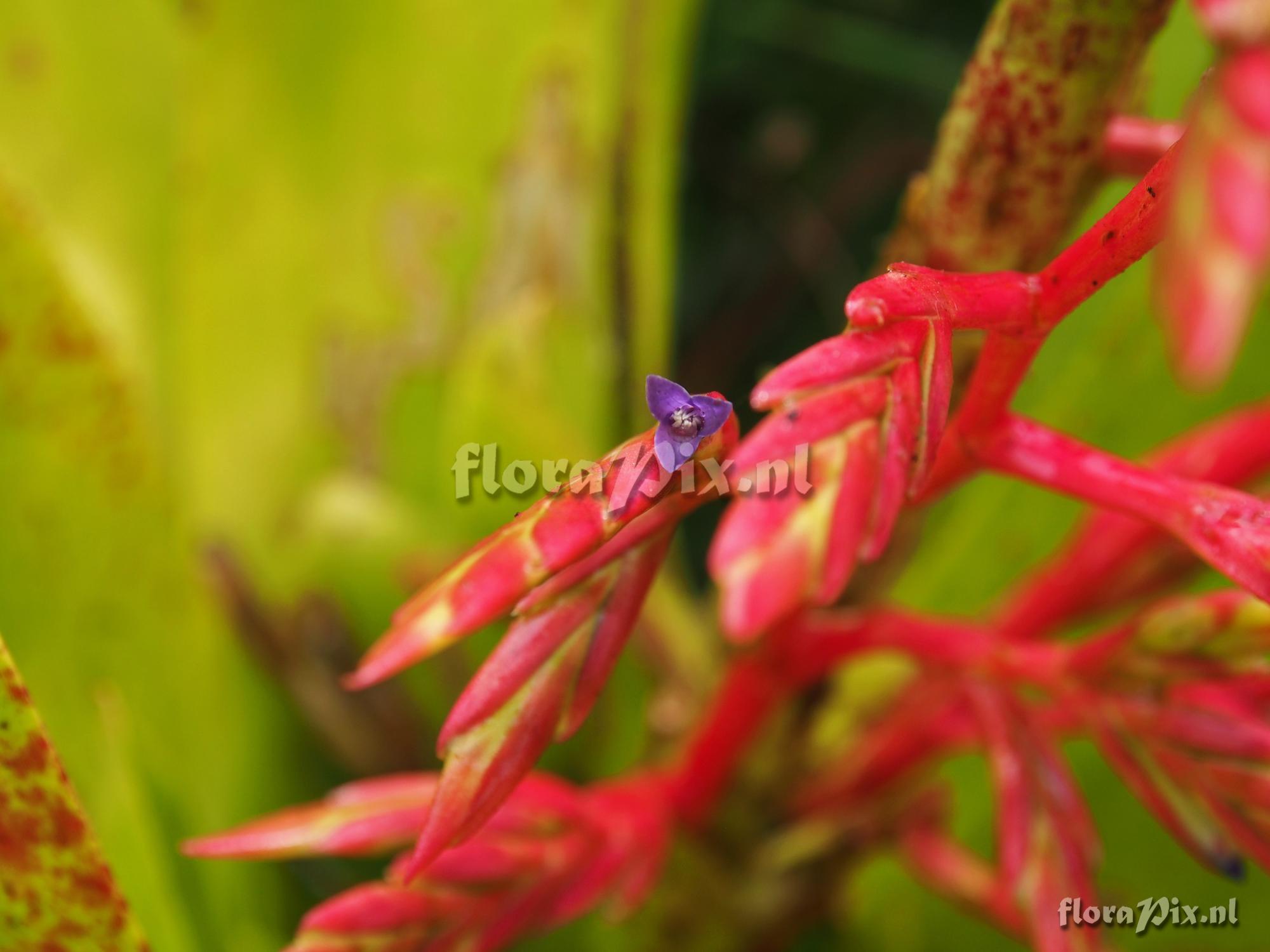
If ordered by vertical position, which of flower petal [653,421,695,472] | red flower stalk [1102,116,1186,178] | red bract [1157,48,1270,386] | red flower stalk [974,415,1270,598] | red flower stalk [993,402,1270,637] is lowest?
red flower stalk [993,402,1270,637]

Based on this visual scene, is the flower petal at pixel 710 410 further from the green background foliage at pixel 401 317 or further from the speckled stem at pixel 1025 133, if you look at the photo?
the green background foliage at pixel 401 317

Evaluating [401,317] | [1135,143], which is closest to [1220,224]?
[1135,143]

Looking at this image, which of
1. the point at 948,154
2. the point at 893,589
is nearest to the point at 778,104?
the point at 893,589

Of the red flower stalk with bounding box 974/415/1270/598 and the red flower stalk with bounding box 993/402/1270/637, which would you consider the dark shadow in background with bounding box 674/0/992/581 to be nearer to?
the red flower stalk with bounding box 993/402/1270/637

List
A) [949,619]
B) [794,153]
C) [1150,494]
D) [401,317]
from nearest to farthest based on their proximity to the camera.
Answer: [1150,494]
[949,619]
[401,317]
[794,153]

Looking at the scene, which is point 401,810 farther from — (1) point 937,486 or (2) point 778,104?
(2) point 778,104

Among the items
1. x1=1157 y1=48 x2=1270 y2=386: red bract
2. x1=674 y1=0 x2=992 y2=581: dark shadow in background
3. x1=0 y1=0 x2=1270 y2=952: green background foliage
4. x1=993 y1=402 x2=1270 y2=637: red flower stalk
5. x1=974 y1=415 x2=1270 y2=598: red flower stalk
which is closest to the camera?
x1=1157 y1=48 x2=1270 y2=386: red bract

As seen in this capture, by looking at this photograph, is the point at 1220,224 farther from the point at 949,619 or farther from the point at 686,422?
the point at 949,619

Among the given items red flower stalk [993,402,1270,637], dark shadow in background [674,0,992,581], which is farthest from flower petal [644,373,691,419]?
dark shadow in background [674,0,992,581]
